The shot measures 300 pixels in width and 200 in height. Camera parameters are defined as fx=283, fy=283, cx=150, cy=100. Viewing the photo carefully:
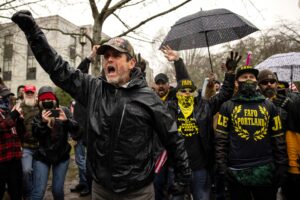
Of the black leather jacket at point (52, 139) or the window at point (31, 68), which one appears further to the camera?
the window at point (31, 68)

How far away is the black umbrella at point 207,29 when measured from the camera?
455 cm

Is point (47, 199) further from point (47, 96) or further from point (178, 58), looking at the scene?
point (178, 58)

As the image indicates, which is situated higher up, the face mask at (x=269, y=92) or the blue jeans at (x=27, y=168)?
the face mask at (x=269, y=92)

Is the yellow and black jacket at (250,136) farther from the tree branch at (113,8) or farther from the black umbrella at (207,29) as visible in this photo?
the tree branch at (113,8)

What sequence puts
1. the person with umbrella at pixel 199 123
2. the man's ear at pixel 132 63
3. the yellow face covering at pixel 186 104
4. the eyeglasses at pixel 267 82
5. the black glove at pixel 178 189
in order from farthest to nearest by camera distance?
the eyeglasses at pixel 267 82 → the yellow face covering at pixel 186 104 → the person with umbrella at pixel 199 123 → the man's ear at pixel 132 63 → the black glove at pixel 178 189

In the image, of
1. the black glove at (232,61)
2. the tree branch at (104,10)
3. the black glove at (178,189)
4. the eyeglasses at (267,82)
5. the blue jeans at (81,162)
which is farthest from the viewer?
the tree branch at (104,10)

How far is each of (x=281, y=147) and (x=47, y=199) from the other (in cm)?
451

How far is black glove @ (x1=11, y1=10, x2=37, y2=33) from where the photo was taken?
7.18ft

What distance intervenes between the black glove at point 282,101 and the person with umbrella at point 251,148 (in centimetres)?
29

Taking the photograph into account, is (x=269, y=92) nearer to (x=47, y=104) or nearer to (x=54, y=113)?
(x=54, y=113)

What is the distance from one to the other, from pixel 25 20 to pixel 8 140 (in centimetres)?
259

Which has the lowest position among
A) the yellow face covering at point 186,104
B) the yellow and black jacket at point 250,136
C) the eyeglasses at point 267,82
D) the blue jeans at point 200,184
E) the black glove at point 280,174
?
the blue jeans at point 200,184

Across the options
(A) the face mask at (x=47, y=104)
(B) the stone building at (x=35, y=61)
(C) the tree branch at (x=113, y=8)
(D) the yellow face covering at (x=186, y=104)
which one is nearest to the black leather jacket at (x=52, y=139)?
(A) the face mask at (x=47, y=104)

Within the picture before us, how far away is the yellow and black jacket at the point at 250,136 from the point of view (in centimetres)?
348
